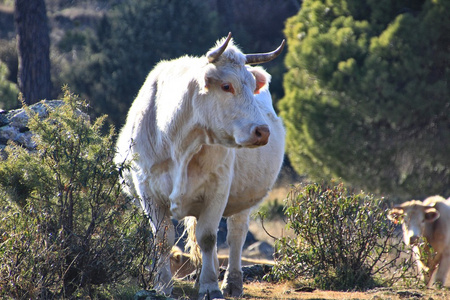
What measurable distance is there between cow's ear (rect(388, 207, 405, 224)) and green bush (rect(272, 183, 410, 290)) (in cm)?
8

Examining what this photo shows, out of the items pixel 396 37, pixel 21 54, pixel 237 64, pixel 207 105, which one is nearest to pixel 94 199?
pixel 207 105

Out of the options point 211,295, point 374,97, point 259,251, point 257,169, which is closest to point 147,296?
point 211,295

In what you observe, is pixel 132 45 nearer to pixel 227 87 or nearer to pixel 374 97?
pixel 374 97

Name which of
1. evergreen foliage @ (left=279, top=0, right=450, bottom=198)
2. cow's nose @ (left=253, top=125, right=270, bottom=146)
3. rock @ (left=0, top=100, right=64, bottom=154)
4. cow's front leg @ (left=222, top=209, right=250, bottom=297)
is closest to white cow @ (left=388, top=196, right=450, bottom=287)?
cow's front leg @ (left=222, top=209, right=250, bottom=297)

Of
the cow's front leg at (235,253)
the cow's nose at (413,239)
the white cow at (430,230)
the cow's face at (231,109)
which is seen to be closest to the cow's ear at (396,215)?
the white cow at (430,230)

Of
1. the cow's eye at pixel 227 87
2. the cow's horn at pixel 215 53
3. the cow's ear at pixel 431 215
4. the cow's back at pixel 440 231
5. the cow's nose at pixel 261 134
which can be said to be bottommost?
the cow's back at pixel 440 231

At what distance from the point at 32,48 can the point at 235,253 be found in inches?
301

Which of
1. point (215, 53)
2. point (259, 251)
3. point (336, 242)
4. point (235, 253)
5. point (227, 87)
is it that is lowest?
point (259, 251)

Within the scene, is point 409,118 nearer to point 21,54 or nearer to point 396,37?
point 396,37

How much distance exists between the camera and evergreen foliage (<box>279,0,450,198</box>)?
15250mm

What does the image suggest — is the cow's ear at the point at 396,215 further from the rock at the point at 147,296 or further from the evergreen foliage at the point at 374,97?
the evergreen foliage at the point at 374,97

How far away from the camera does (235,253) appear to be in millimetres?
7090

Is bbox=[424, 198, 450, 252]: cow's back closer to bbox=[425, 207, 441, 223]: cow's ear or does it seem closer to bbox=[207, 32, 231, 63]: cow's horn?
bbox=[425, 207, 441, 223]: cow's ear

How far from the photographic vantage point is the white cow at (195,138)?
5.40 m
